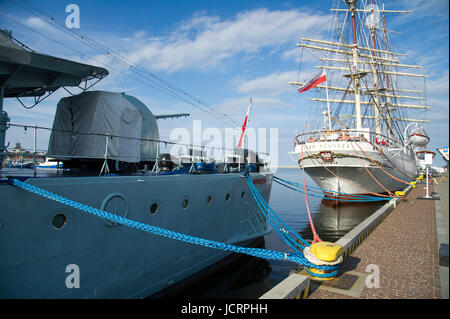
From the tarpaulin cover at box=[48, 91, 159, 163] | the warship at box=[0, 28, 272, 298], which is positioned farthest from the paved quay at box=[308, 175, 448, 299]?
the tarpaulin cover at box=[48, 91, 159, 163]

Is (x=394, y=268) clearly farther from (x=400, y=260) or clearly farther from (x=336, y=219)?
(x=336, y=219)

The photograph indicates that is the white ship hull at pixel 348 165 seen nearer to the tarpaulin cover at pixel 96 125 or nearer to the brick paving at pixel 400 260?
the brick paving at pixel 400 260

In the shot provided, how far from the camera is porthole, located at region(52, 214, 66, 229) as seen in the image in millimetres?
5047

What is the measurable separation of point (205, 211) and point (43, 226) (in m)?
4.62

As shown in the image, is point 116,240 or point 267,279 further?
point 267,279

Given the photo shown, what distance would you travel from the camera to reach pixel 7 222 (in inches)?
175

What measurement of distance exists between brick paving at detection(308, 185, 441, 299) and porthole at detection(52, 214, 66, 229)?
474cm

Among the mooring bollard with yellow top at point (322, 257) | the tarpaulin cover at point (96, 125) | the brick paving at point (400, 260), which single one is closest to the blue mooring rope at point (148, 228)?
the mooring bollard with yellow top at point (322, 257)

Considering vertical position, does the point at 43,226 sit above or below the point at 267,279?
above

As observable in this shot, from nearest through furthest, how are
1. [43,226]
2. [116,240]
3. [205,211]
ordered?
[43,226] < [116,240] < [205,211]

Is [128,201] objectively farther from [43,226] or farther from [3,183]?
[3,183]
